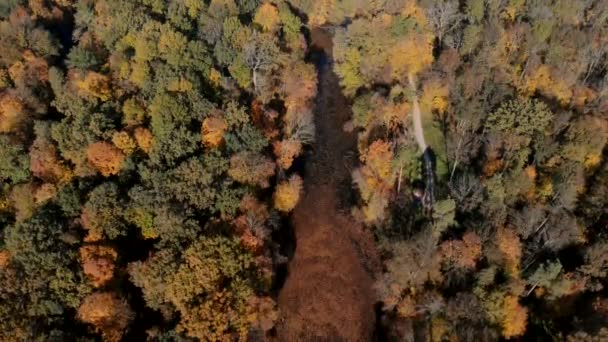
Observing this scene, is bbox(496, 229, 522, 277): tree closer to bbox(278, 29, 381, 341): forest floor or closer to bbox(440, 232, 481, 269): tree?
bbox(440, 232, 481, 269): tree

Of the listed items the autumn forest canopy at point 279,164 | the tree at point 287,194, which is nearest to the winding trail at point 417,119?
the autumn forest canopy at point 279,164

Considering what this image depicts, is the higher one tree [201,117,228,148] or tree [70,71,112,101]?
tree [70,71,112,101]

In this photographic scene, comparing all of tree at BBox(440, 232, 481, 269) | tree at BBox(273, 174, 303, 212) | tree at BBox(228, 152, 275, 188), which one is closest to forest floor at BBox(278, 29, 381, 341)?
tree at BBox(273, 174, 303, 212)

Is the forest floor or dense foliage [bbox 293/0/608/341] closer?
dense foliage [bbox 293/0/608/341]

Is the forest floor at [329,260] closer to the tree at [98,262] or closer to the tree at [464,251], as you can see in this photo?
the tree at [464,251]

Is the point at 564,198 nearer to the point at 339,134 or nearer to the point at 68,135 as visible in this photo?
the point at 339,134

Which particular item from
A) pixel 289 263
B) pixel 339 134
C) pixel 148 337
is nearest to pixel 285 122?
pixel 339 134

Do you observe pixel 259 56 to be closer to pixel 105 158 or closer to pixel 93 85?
pixel 93 85
